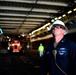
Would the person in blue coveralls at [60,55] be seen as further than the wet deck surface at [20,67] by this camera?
No

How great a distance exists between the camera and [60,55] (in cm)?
309

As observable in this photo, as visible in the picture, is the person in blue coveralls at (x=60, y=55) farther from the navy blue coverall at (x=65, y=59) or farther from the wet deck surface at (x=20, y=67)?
the wet deck surface at (x=20, y=67)

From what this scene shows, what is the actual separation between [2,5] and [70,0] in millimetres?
6322

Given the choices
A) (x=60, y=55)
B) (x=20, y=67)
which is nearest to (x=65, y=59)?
(x=60, y=55)

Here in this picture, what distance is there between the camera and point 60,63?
3.10 meters

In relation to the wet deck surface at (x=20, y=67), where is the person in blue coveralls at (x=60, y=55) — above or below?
above

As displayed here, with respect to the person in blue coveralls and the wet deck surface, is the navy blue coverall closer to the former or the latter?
the person in blue coveralls

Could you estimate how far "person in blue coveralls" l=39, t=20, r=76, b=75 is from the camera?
3.06 m

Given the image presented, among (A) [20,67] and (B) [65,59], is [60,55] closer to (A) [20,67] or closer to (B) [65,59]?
Result: (B) [65,59]

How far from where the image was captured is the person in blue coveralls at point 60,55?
3.06 metres

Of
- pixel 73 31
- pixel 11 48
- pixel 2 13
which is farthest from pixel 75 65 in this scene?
pixel 11 48

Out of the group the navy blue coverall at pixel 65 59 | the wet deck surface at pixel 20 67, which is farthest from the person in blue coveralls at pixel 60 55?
the wet deck surface at pixel 20 67

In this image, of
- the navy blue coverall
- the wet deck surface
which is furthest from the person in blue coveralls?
the wet deck surface

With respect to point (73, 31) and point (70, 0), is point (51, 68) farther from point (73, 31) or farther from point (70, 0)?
point (73, 31)
